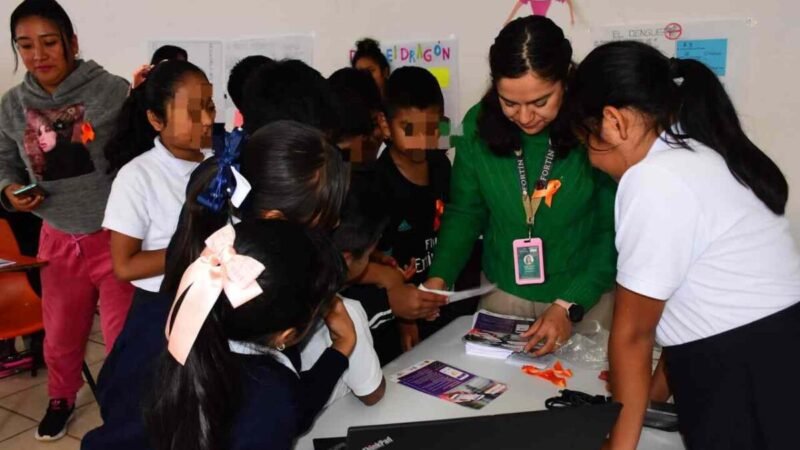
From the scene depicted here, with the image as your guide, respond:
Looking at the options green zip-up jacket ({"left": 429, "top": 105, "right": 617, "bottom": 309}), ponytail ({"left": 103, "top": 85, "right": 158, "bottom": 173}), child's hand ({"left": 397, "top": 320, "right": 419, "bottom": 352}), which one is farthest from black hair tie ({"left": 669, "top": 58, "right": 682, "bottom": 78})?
ponytail ({"left": 103, "top": 85, "right": 158, "bottom": 173})

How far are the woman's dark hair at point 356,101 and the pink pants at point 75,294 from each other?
101 centimetres

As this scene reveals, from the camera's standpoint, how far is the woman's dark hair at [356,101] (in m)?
1.53

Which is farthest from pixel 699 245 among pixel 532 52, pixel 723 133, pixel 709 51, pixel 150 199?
pixel 709 51

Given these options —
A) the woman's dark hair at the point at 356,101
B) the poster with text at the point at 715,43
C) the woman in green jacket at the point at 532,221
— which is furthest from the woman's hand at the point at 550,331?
the poster with text at the point at 715,43

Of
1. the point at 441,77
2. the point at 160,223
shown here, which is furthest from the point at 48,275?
the point at 441,77

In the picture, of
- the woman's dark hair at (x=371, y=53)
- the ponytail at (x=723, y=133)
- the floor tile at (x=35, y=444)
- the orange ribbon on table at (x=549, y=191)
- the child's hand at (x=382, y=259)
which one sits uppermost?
the woman's dark hair at (x=371, y=53)

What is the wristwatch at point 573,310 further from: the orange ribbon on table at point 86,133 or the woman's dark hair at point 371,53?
the orange ribbon on table at point 86,133

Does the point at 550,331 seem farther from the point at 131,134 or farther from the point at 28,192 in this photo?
→ the point at 28,192

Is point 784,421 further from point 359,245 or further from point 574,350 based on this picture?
point 359,245

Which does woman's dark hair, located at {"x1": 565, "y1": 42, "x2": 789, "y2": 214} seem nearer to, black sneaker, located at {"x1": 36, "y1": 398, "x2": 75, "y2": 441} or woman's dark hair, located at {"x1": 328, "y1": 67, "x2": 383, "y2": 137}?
woman's dark hair, located at {"x1": 328, "y1": 67, "x2": 383, "y2": 137}

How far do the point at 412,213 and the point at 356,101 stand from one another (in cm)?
35

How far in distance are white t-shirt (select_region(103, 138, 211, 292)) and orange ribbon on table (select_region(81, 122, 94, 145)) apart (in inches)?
23.1

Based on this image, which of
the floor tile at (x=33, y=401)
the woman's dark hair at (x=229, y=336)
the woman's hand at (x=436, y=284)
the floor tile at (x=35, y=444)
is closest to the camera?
the woman's dark hair at (x=229, y=336)

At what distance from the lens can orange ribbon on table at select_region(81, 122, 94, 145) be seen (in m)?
2.30
